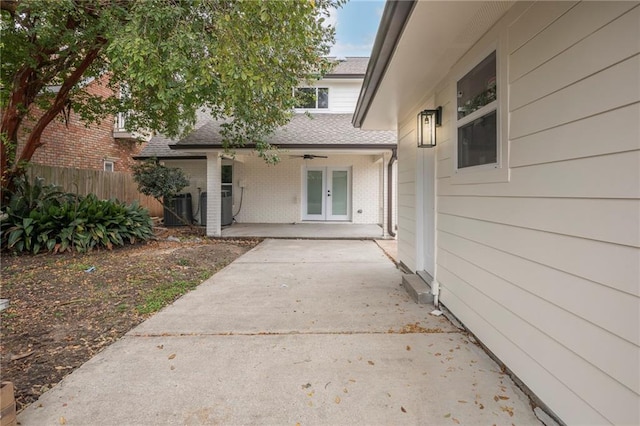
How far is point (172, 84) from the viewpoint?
16.3 feet

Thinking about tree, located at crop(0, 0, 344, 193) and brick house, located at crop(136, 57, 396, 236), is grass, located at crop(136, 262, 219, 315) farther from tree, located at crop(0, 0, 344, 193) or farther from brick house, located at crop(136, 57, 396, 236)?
brick house, located at crop(136, 57, 396, 236)

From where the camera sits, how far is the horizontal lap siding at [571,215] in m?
1.47

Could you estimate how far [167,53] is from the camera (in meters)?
4.46

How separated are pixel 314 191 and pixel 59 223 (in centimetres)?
747

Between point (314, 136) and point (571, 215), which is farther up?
point (314, 136)

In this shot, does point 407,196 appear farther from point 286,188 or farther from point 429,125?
point 286,188

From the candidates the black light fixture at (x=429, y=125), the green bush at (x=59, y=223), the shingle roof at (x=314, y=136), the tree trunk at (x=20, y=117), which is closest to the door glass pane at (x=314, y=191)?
the shingle roof at (x=314, y=136)

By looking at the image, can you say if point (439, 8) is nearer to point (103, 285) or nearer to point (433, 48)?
point (433, 48)

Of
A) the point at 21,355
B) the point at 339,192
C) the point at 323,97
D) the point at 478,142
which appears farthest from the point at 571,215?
the point at 323,97

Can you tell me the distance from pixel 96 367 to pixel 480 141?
3.56 metres

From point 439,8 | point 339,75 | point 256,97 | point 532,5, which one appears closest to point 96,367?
point 439,8

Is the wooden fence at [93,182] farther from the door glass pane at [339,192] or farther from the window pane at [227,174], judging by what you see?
the door glass pane at [339,192]

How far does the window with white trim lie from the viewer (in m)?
2.71

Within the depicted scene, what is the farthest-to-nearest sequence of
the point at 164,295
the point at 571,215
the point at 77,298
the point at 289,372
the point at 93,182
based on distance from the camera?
the point at 93,182, the point at 164,295, the point at 77,298, the point at 289,372, the point at 571,215
